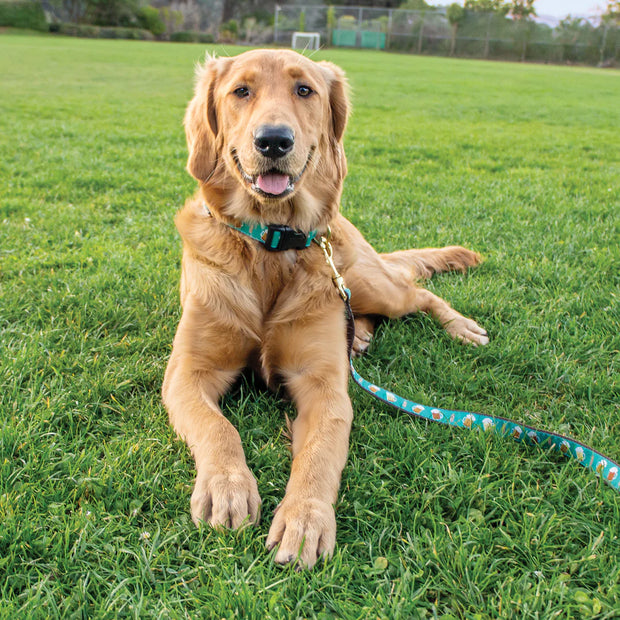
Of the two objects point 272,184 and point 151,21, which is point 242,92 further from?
point 151,21

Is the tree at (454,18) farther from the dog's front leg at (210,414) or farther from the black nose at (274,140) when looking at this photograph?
the dog's front leg at (210,414)

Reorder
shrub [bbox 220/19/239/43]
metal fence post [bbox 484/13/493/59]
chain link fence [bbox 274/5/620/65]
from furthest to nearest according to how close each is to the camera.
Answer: shrub [bbox 220/19/239/43] < metal fence post [bbox 484/13/493/59] < chain link fence [bbox 274/5/620/65]

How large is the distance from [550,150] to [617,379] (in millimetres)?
6641

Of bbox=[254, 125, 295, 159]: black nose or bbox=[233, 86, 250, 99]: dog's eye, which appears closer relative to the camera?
bbox=[254, 125, 295, 159]: black nose

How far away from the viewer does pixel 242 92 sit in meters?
2.64

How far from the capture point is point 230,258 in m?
2.61

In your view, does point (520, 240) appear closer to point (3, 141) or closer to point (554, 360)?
point (554, 360)

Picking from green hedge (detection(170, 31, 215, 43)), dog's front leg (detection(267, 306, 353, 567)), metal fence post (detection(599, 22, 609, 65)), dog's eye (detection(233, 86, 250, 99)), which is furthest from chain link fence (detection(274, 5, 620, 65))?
dog's front leg (detection(267, 306, 353, 567))

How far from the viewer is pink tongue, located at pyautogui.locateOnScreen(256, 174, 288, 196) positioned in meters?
2.41

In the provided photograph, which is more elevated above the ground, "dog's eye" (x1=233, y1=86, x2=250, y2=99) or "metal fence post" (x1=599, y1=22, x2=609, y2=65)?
"metal fence post" (x1=599, y1=22, x2=609, y2=65)

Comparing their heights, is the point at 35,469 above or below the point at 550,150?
below

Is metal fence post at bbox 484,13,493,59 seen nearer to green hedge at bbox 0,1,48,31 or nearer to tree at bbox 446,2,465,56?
tree at bbox 446,2,465,56

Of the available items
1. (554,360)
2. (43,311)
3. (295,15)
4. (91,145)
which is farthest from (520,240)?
(295,15)

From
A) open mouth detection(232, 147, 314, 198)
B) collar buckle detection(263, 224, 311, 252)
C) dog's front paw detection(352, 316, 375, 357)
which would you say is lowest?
dog's front paw detection(352, 316, 375, 357)
